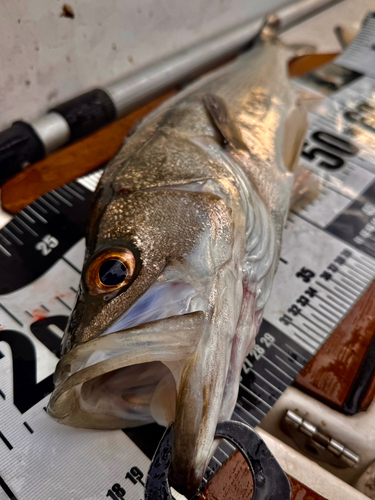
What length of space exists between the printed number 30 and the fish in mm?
353

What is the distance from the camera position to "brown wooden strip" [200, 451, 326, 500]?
81cm

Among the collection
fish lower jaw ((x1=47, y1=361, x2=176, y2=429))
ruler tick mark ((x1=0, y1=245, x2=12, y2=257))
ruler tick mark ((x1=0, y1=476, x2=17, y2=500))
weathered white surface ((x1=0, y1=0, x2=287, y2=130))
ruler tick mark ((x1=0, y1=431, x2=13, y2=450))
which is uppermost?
weathered white surface ((x1=0, y1=0, x2=287, y2=130))

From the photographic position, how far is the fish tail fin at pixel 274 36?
83.0 inches

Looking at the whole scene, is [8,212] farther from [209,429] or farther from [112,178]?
[209,429]

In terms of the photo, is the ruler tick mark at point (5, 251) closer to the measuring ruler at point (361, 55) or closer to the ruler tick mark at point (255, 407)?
the ruler tick mark at point (255, 407)

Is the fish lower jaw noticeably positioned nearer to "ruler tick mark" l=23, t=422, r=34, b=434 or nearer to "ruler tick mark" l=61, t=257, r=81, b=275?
"ruler tick mark" l=23, t=422, r=34, b=434

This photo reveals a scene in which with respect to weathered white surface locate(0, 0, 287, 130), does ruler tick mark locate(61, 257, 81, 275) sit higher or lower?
lower

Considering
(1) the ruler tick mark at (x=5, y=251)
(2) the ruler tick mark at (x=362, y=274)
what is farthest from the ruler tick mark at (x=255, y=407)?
(1) the ruler tick mark at (x=5, y=251)

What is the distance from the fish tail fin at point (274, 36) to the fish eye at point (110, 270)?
5.90 feet

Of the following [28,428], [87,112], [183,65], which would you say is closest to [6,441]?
[28,428]

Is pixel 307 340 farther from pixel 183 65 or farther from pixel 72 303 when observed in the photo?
pixel 183 65

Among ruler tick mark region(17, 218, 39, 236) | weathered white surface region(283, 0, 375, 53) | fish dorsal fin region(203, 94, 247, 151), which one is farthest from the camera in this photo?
weathered white surface region(283, 0, 375, 53)

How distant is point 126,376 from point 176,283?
254mm

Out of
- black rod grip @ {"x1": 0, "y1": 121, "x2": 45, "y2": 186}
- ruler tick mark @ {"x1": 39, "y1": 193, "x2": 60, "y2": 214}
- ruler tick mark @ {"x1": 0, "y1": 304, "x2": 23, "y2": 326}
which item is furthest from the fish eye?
black rod grip @ {"x1": 0, "y1": 121, "x2": 45, "y2": 186}
